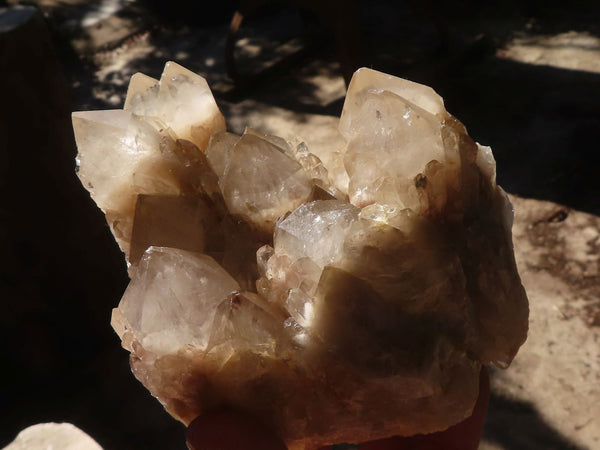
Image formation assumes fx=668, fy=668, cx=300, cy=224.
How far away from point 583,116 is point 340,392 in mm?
3477

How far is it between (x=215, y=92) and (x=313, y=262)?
4341 mm

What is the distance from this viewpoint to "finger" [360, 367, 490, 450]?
1505 millimetres

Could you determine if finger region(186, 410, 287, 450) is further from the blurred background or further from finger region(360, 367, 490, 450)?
the blurred background

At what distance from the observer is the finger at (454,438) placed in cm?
150

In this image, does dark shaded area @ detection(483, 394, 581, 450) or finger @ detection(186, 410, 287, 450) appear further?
dark shaded area @ detection(483, 394, 581, 450)

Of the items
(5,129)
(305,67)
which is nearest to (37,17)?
(5,129)

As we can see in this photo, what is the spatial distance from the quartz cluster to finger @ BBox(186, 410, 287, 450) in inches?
1.1

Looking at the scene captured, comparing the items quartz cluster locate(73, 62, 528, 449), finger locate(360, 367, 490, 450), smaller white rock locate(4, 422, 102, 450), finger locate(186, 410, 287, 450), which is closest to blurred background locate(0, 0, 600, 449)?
smaller white rock locate(4, 422, 102, 450)

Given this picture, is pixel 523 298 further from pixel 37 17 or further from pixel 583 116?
pixel 583 116

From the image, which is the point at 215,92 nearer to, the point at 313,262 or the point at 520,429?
the point at 520,429

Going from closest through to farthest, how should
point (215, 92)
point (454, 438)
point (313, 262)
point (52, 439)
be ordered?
point (313, 262), point (454, 438), point (52, 439), point (215, 92)

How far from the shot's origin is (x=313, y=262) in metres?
1.16

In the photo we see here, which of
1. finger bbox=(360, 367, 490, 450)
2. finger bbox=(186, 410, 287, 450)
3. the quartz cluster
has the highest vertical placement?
the quartz cluster

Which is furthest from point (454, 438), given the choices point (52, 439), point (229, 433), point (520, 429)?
point (52, 439)
